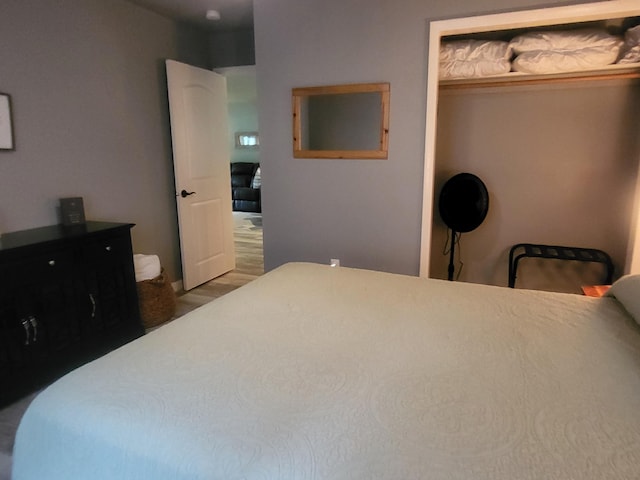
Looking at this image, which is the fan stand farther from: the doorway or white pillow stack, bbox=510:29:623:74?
the doorway

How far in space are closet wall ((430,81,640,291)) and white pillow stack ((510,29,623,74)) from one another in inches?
14.3

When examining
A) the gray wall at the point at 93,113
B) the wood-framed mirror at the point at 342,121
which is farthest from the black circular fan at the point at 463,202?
the gray wall at the point at 93,113

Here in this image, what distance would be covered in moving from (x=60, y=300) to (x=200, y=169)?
196 cm

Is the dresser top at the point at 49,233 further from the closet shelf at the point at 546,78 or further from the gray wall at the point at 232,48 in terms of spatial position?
the closet shelf at the point at 546,78

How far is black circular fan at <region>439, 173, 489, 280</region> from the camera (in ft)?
10.2

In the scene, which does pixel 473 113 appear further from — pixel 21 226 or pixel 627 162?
pixel 21 226

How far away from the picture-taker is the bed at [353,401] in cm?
82

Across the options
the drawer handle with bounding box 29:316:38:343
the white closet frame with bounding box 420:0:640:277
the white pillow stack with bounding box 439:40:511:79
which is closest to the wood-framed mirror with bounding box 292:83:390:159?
the white closet frame with bounding box 420:0:640:277

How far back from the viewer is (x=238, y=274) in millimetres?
4543

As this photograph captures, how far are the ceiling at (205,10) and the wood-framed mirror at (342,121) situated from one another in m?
1.03

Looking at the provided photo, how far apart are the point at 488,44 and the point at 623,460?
2685mm

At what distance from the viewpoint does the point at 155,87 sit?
3646 mm

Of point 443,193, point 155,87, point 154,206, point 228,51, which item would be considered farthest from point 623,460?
point 228,51

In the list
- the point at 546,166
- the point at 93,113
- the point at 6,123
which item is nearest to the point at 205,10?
the point at 93,113
